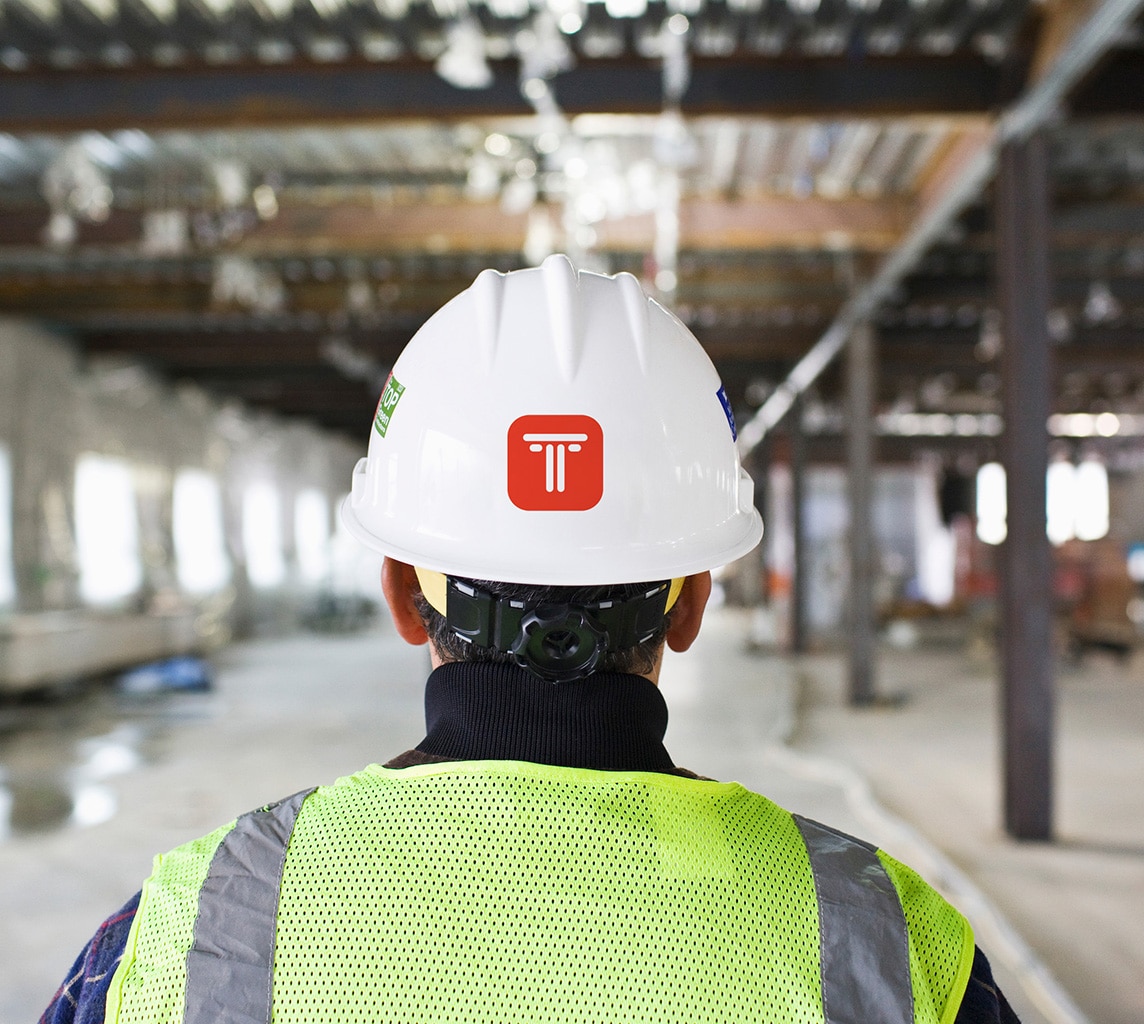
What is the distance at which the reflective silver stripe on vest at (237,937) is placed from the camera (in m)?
1.06

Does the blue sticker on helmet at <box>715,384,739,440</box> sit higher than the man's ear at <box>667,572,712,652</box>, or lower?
higher

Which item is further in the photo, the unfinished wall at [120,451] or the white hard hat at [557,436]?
the unfinished wall at [120,451]

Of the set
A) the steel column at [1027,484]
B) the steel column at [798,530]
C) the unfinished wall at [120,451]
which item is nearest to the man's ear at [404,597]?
the steel column at [1027,484]

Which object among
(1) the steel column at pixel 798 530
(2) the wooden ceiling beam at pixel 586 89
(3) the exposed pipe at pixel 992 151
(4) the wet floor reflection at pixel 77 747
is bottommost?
(4) the wet floor reflection at pixel 77 747

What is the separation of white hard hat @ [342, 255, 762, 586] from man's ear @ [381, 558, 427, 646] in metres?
0.04

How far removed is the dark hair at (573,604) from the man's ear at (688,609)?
9 centimetres

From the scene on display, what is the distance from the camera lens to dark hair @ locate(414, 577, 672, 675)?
133 cm

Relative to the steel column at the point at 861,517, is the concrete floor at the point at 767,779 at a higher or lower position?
lower

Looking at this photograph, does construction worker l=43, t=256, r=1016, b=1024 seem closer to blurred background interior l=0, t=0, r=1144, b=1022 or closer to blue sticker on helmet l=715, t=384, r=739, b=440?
blue sticker on helmet l=715, t=384, r=739, b=440

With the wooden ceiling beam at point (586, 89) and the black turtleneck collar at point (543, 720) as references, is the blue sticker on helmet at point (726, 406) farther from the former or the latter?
the wooden ceiling beam at point (586, 89)


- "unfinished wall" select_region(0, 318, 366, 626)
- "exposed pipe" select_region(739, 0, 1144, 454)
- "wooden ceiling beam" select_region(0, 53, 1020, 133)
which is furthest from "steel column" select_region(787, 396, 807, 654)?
"unfinished wall" select_region(0, 318, 366, 626)

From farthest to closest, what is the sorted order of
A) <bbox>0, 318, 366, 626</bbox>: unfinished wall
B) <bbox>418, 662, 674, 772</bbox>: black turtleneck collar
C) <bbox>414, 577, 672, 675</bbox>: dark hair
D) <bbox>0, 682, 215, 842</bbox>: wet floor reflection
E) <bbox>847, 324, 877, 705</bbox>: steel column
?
<bbox>0, 318, 366, 626</bbox>: unfinished wall → <bbox>847, 324, 877, 705</bbox>: steel column → <bbox>0, 682, 215, 842</bbox>: wet floor reflection → <bbox>414, 577, 672, 675</bbox>: dark hair → <bbox>418, 662, 674, 772</bbox>: black turtleneck collar

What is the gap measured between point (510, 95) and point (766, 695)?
8425 millimetres

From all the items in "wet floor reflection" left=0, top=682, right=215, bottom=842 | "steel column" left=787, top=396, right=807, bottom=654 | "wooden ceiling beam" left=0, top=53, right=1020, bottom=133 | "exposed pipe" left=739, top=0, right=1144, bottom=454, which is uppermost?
"wooden ceiling beam" left=0, top=53, right=1020, bottom=133
